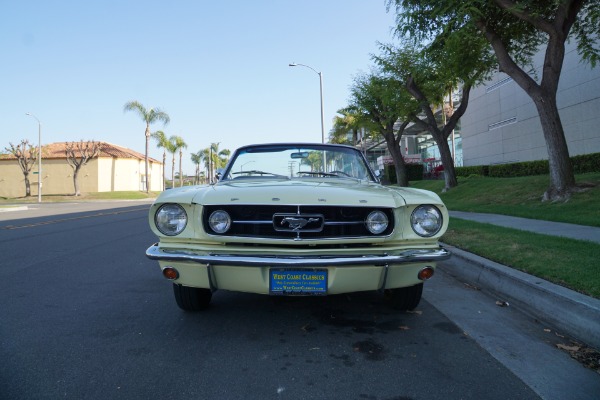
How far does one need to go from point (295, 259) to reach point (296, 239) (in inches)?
7.0

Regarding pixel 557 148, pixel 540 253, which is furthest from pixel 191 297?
pixel 557 148

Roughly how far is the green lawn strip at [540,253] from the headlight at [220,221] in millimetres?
3057

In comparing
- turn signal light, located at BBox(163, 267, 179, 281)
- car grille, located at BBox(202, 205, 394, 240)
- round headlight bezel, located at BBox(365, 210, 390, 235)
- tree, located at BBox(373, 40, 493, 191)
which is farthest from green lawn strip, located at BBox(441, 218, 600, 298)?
tree, located at BBox(373, 40, 493, 191)

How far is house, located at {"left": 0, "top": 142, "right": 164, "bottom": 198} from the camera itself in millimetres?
42750

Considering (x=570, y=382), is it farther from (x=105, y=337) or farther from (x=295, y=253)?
(x=105, y=337)

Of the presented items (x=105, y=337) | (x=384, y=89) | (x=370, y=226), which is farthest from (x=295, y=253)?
(x=384, y=89)

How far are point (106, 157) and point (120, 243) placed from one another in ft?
130

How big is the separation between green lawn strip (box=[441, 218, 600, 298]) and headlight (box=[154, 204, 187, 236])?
3.41 meters

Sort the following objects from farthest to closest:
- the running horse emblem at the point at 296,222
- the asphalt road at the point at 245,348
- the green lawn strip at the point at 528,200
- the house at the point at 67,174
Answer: the house at the point at 67,174 → the green lawn strip at the point at 528,200 → the running horse emblem at the point at 296,222 → the asphalt road at the point at 245,348

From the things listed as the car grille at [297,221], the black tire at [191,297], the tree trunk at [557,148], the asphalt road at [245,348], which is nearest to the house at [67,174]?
the tree trunk at [557,148]

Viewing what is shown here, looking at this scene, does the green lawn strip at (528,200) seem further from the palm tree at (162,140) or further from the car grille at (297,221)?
the palm tree at (162,140)

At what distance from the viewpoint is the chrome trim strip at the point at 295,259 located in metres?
2.75

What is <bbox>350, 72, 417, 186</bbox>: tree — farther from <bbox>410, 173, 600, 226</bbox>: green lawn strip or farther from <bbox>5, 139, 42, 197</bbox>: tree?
<bbox>5, 139, 42, 197</bbox>: tree

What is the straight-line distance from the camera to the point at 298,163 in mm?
4707
